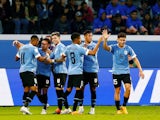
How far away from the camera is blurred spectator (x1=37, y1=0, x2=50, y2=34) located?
25344 mm

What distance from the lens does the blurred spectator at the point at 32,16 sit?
25.2 metres

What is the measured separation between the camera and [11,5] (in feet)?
83.6

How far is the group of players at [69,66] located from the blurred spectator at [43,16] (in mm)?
5561

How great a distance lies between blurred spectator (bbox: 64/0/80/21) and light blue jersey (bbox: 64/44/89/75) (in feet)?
24.2

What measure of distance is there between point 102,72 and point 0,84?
3416 millimetres

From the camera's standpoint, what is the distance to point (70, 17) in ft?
85.5

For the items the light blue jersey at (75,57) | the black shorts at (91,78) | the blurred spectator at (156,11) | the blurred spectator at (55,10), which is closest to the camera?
the light blue jersey at (75,57)

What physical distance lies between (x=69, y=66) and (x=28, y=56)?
112 cm

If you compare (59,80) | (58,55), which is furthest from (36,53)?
(59,80)

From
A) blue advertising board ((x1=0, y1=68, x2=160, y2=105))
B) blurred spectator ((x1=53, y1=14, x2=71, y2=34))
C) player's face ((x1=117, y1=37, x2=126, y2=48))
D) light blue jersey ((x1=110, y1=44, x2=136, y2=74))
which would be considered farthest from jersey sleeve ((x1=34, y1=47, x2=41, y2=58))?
blurred spectator ((x1=53, y1=14, x2=71, y2=34))

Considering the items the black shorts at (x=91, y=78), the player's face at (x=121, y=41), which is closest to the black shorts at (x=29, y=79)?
the black shorts at (x=91, y=78)

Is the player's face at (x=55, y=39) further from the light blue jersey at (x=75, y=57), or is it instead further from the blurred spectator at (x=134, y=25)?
the blurred spectator at (x=134, y=25)

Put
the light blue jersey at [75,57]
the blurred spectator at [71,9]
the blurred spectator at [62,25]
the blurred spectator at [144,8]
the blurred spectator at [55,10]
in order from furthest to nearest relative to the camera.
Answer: the blurred spectator at [144,8]
the blurred spectator at [71,9]
the blurred spectator at [55,10]
the blurred spectator at [62,25]
the light blue jersey at [75,57]

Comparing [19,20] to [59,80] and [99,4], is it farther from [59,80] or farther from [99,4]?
[59,80]
